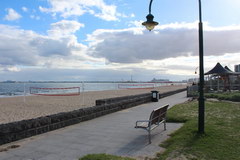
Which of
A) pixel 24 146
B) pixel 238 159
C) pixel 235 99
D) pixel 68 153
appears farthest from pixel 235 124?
pixel 235 99

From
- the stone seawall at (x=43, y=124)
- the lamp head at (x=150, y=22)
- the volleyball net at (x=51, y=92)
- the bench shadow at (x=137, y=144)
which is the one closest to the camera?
the bench shadow at (x=137, y=144)

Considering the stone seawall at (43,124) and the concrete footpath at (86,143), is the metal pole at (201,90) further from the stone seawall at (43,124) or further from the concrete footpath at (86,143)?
the stone seawall at (43,124)

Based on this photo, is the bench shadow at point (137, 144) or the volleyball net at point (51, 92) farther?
the volleyball net at point (51, 92)

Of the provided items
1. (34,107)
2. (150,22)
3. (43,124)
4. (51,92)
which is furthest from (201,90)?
(51,92)

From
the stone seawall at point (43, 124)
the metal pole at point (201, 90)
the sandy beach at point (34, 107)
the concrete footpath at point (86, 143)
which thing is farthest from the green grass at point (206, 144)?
the sandy beach at point (34, 107)

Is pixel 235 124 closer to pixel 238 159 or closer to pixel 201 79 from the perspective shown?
pixel 201 79

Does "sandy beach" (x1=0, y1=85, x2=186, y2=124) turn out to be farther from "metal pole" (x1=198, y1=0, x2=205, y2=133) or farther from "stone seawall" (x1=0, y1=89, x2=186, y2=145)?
"metal pole" (x1=198, y1=0, x2=205, y2=133)

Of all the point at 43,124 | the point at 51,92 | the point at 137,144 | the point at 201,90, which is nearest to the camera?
the point at 137,144

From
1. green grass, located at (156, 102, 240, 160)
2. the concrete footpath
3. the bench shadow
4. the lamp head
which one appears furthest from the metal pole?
the lamp head

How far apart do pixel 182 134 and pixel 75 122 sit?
3.70 meters

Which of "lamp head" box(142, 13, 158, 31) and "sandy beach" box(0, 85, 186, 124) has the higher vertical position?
"lamp head" box(142, 13, 158, 31)

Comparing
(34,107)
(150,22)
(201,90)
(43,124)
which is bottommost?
(34,107)

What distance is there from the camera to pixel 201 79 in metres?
5.96

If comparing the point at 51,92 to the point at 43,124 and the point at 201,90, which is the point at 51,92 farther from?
the point at 201,90
